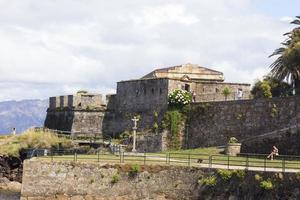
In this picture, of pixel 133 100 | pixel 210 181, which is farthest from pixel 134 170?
pixel 133 100

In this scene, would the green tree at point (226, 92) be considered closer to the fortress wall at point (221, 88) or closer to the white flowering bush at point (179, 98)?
the fortress wall at point (221, 88)

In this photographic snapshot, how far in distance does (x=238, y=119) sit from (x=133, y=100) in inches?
500

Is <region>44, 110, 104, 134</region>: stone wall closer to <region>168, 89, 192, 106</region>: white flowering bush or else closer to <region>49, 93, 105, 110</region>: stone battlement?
<region>49, 93, 105, 110</region>: stone battlement

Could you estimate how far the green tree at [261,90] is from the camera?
209ft

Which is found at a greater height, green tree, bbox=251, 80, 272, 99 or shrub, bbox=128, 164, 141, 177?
green tree, bbox=251, 80, 272, 99

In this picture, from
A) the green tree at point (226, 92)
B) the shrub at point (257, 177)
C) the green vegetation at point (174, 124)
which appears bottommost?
the shrub at point (257, 177)

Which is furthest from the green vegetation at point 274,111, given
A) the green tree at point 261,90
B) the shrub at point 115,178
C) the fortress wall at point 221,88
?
the shrub at point 115,178

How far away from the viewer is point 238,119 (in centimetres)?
6062

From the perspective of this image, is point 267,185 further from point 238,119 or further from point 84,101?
point 84,101

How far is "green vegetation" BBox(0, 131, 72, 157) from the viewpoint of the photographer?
2689 inches

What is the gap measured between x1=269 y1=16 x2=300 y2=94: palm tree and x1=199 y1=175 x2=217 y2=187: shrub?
57.5 ft

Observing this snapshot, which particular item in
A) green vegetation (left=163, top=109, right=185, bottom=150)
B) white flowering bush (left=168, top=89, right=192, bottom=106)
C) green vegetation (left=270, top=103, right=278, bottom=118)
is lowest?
green vegetation (left=163, top=109, right=185, bottom=150)

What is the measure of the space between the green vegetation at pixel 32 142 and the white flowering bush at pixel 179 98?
10.3 metres

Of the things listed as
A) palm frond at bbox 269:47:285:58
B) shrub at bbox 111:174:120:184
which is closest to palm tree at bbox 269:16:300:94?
palm frond at bbox 269:47:285:58
